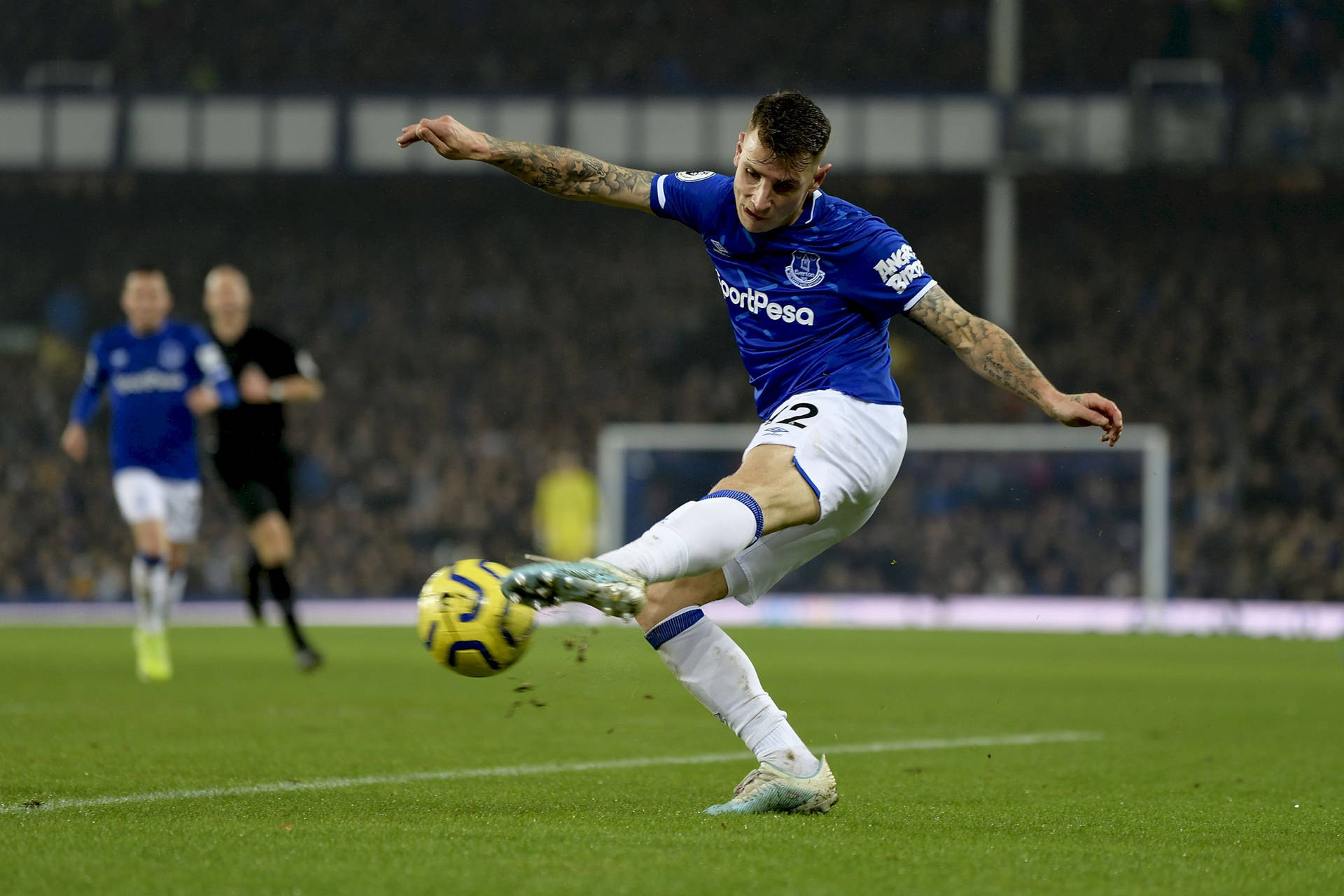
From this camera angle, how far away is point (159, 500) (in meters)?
10.9

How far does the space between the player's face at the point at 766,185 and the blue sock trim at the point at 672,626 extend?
110 centimetres

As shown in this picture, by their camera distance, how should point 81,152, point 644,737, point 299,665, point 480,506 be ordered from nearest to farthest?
point 644,737 < point 299,665 < point 480,506 < point 81,152

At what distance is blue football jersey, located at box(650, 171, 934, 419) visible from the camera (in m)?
5.07

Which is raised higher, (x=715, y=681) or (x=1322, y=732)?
(x=715, y=681)

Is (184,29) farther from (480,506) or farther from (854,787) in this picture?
(854,787)

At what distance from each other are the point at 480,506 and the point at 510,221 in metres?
9.58

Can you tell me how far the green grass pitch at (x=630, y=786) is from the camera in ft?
12.5

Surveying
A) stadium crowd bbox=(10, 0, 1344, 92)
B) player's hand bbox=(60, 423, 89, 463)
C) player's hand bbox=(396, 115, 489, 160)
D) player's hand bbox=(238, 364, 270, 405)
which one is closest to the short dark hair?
player's hand bbox=(396, 115, 489, 160)

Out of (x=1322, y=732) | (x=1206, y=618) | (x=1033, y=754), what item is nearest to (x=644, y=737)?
(x=1033, y=754)

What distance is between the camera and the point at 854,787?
5.83m

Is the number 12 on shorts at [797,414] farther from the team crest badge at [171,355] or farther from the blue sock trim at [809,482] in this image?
the team crest badge at [171,355]

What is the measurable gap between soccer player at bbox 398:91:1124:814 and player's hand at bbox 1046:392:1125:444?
2 cm

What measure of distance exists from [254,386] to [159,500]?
3.05 ft

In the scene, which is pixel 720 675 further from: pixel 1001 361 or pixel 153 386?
pixel 153 386
